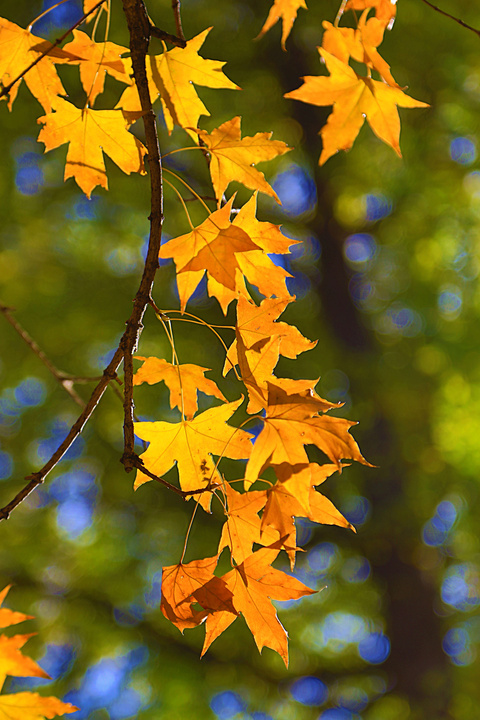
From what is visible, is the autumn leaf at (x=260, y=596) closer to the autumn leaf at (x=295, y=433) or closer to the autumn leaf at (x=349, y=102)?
the autumn leaf at (x=295, y=433)

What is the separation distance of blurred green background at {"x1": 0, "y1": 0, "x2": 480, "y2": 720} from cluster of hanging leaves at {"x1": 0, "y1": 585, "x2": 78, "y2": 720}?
2.21 metres

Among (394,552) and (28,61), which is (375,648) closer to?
(394,552)

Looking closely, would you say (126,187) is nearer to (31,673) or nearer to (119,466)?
(119,466)

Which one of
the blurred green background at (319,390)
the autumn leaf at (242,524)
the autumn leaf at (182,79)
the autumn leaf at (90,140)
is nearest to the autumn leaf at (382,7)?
the autumn leaf at (182,79)

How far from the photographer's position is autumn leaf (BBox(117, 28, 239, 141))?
2.32ft

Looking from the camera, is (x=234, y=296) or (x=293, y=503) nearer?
(x=293, y=503)

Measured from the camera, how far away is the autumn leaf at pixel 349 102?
2.30 feet

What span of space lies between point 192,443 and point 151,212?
27cm

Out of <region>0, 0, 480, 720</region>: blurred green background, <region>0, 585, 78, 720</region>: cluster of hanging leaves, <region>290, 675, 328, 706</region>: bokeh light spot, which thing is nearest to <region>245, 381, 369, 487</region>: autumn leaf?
<region>0, 585, 78, 720</region>: cluster of hanging leaves

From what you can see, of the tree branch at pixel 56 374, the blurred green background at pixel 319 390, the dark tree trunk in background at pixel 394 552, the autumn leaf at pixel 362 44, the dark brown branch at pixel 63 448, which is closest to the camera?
the dark brown branch at pixel 63 448

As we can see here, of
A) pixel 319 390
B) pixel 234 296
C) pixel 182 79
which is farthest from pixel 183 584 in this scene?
pixel 319 390

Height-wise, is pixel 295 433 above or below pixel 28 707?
above

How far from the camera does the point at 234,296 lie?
66cm

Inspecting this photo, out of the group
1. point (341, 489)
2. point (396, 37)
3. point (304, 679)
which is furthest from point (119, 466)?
point (396, 37)
